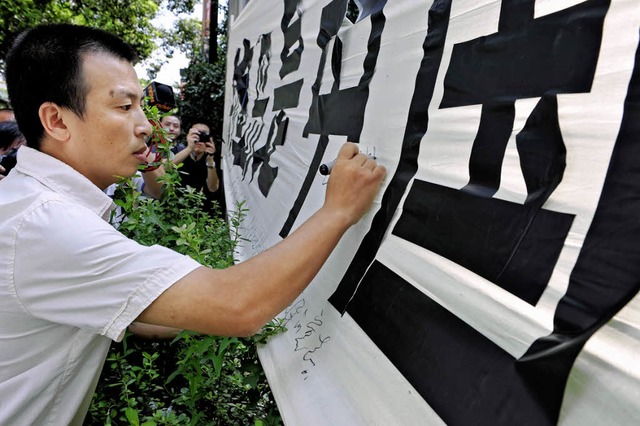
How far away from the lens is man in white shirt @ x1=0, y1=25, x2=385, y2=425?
2.80 ft

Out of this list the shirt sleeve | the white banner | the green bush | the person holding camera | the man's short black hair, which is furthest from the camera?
the person holding camera

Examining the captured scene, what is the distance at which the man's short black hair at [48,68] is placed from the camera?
110 centimetres

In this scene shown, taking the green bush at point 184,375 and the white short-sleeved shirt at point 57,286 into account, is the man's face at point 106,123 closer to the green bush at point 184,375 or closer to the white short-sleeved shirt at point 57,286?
the white short-sleeved shirt at point 57,286

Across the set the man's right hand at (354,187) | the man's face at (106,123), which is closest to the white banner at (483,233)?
the man's right hand at (354,187)

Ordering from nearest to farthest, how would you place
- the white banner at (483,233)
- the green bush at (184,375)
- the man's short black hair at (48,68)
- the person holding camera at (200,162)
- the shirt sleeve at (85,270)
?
1. the white banner at (483,233)
2. the shirt sleeve at (85,270)
3. the man's short black hair at (48,68)
4. the green bush at (184,375)
5. the person holding camera at (200,162)

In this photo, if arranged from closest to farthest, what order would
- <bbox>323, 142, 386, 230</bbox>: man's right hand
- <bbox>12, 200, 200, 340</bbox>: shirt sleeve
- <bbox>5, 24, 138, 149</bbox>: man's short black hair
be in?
<bbox>12, 200, 200, 340</bbox>: shirt sleeve, <bbox>323, 142, 386, 230</bbox>: man's right hand, <bbox>5, 24, 138, 149</bbox>: man's short black hair

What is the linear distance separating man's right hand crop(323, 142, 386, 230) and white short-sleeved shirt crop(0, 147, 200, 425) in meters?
0.34

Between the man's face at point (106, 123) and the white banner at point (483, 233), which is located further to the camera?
the man's face at point (106, 123)

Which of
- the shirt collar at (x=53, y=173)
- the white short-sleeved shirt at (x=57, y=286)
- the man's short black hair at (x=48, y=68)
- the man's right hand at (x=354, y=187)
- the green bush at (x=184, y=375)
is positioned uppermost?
the man's short black hair at (x=48, y=68)

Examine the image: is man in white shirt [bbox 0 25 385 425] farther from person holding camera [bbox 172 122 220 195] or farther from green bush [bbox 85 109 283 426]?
person holding camera [bbox 172 122 220 195]

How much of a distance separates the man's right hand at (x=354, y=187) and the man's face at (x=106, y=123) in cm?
57

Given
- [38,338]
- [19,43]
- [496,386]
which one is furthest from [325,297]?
[19,43]

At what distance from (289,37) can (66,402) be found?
166cm

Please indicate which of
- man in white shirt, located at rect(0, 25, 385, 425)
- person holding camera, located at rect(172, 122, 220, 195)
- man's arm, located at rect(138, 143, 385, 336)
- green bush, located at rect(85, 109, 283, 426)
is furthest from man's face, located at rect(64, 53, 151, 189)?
person holding camera, located at rect(172, 122, 220, 195)
